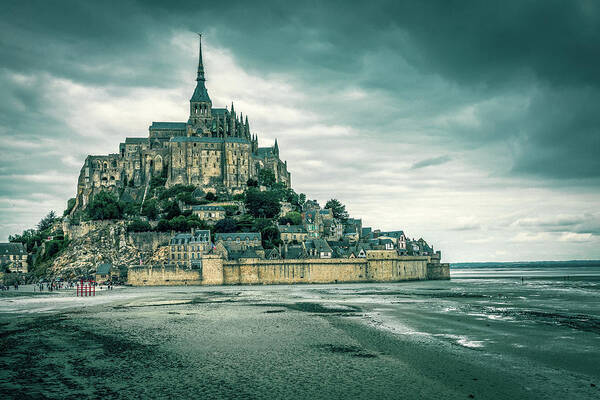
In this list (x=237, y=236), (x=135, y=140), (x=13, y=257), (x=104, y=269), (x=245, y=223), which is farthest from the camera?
(x=135, y=140)

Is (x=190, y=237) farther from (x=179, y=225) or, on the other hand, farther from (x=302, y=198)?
(x=302, y=198)

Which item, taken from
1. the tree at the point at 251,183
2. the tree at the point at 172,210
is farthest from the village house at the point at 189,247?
the tree at the point at 251,183

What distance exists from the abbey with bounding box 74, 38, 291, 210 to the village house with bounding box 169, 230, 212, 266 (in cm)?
2358

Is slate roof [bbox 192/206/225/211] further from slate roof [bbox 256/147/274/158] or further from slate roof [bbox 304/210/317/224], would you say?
slate roof [bbox 256/147/274/158]

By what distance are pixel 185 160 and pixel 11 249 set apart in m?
31.8

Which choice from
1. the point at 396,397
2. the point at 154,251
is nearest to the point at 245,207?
the point at 154,251

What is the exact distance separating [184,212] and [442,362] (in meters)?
67.7

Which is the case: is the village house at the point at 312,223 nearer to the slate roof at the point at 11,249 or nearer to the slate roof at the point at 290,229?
the slate roof at the point at 290,229

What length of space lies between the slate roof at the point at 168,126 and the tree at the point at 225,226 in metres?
33.9

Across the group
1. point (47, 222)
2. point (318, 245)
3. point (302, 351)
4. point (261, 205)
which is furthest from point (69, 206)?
point (302, 351)

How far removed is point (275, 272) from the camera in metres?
67.2

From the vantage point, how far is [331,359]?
68.7 ft

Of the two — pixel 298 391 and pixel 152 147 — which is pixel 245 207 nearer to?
pixel 152 147

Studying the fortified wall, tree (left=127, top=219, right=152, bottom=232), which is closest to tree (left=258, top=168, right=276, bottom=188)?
tree (left=127, top=219, right=152, bottom=232)
